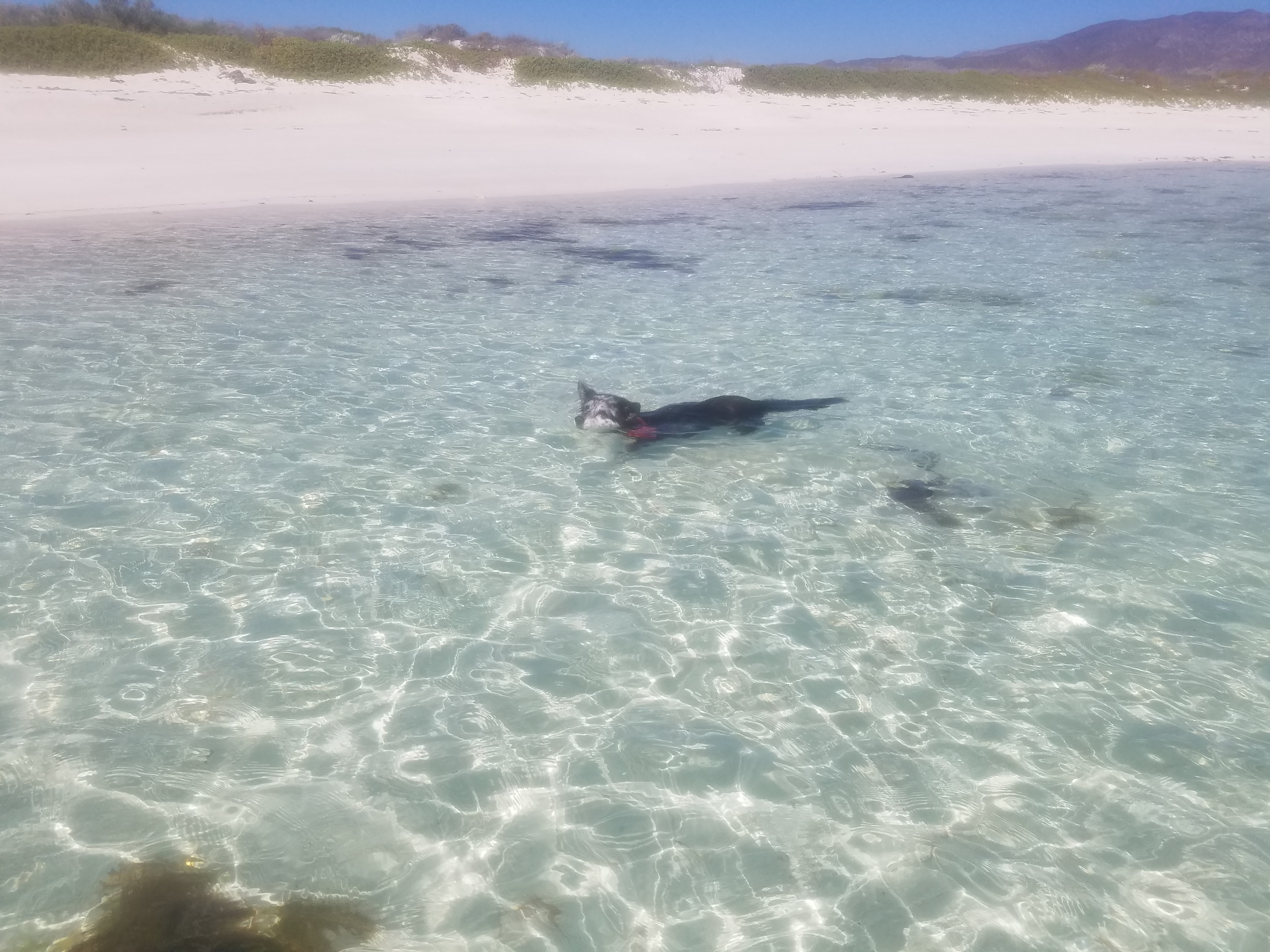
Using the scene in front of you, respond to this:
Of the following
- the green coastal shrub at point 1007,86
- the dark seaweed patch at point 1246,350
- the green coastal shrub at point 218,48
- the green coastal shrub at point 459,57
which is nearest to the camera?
the dark seaweed patch at point 1246,350

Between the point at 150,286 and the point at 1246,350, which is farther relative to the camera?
the point at 150,286

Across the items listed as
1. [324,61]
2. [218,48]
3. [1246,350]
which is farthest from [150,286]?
[324,61]

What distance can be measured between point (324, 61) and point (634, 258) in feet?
75.4

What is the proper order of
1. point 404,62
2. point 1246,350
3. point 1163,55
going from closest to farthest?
point 1246,350
point 404,62
point 1163,55

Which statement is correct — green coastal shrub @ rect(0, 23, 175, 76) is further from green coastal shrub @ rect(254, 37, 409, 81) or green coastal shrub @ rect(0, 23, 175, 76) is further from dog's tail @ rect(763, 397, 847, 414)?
dog's tail @ rect(763, 397, 847, 414)

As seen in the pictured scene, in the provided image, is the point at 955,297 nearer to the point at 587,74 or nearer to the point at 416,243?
the point at 416,243

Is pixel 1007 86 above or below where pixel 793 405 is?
above

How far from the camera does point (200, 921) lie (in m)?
3.65

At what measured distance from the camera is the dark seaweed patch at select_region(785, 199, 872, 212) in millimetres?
23969

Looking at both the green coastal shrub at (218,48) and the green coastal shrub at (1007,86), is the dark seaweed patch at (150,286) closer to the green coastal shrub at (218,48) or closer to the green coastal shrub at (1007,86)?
the green coastal shrub at (218,48)

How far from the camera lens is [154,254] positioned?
16906 mm

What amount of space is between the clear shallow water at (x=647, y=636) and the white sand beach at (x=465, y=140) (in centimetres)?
1366

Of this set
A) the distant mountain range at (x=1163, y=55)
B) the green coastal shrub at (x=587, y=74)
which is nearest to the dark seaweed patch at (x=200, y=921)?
the green coastal shrub at (x=587, y=74)

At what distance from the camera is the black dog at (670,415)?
28.1 feet
